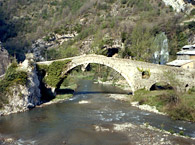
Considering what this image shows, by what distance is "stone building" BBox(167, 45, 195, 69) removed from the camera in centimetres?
3472

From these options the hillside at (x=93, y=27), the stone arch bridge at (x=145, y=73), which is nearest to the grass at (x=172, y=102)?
the stone arch bridge at (x=145, y=73)

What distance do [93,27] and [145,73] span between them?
5518cm

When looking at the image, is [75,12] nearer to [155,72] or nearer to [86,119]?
[155,72]

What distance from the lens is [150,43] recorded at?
49.1 meters

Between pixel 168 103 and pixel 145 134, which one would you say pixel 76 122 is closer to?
pixel 145 134

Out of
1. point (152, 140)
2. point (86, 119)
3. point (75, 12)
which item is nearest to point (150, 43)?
point (86, 119)

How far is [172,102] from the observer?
27484 millimetres

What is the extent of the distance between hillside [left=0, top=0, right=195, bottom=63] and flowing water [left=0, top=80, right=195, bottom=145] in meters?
21.7

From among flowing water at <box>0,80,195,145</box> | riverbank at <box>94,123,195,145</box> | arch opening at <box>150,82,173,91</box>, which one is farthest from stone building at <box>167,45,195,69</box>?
riverbank at <box>94,123,195,145</box>

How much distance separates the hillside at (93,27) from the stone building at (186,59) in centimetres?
943

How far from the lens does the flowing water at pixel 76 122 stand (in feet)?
67.5

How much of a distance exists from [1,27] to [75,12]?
3391 centimetres

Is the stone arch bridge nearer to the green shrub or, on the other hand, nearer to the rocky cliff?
the green shrub

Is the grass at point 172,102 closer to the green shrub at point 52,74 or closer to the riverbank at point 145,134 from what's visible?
the riverbank at point 145,134
